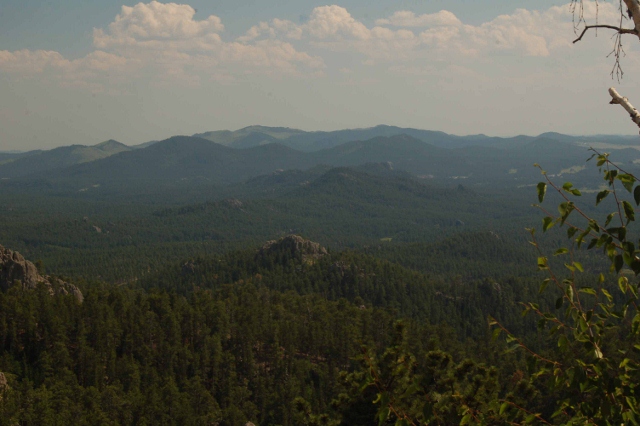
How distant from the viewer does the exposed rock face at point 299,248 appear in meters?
146

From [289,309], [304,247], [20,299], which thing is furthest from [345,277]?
[20,299]

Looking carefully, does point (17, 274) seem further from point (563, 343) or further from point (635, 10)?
point (635, 10)

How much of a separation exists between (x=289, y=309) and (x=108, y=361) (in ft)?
111

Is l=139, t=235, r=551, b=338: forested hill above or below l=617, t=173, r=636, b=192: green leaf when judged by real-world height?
below

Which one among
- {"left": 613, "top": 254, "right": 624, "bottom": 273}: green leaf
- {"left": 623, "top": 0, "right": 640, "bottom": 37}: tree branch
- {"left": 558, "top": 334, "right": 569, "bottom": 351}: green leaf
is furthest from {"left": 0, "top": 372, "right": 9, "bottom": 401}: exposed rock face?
{"left": 623, "top": 0, "right": 640, "bottom": 37}: tree branch

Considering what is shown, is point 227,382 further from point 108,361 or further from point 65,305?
point 65,305

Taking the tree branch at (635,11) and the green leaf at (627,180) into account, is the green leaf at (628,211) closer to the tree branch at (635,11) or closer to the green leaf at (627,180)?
the green leaf at (627,180)

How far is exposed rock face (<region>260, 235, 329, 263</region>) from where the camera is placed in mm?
145875

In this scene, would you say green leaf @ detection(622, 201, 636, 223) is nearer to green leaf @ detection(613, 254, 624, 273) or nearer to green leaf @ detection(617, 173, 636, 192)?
green leaf @ detection(617, 173, 636, 192)

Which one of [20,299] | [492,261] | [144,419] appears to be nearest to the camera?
Answer: [144,419]

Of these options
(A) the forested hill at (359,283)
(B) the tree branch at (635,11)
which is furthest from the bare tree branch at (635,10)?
(A) the forested hill at (359,283)

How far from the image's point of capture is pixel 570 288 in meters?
7.03

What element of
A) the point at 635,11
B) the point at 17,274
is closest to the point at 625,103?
the point at 635,11

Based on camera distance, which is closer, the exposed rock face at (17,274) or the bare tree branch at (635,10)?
the bare tree branch at (635,10)
